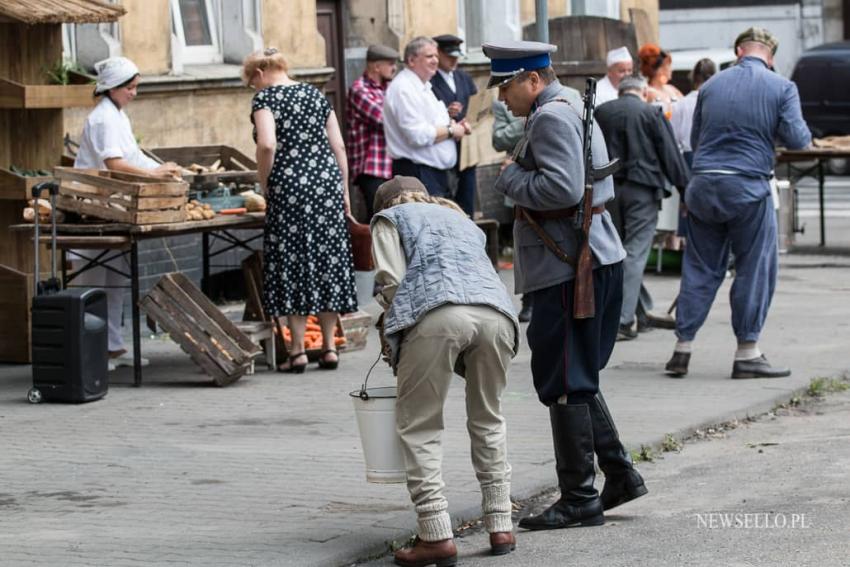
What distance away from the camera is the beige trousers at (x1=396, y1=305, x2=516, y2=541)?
6414 millimetres

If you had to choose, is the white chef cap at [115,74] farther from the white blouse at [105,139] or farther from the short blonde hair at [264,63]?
the short blonde hair at [264,63]

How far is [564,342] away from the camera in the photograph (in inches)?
273

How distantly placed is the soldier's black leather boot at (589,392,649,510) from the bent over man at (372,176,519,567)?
2.03 feet

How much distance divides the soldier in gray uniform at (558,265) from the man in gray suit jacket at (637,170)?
195 inches

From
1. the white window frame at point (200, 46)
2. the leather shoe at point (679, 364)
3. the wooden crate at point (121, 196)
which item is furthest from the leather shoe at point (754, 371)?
the white window frame at point (200, 46)

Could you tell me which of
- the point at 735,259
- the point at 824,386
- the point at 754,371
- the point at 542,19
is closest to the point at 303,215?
the point at 542,19

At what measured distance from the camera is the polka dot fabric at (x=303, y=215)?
10906mm

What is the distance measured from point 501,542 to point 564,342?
84 cm

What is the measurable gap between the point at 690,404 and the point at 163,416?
2.89 metres

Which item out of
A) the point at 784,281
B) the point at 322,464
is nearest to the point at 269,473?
the point at 322,464

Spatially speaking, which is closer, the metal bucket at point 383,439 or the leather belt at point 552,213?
the metal bucket at point 383,439

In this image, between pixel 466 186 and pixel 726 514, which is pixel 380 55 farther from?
pixel 726 514

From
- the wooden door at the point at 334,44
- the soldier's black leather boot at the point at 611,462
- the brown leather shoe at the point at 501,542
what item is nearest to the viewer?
the brown leather shoe at the point at 501,542

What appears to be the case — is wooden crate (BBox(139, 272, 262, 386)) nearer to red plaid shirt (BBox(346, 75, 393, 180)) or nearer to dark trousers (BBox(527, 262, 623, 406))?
red plaid shirt (BBox(346, 75, 393, 180))
